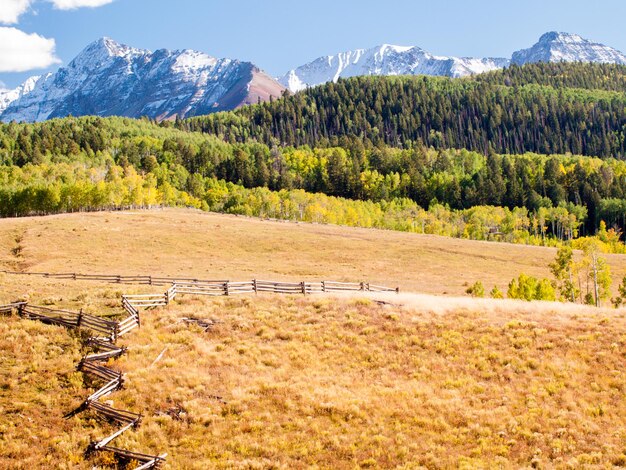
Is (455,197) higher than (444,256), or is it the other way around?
(455,197)

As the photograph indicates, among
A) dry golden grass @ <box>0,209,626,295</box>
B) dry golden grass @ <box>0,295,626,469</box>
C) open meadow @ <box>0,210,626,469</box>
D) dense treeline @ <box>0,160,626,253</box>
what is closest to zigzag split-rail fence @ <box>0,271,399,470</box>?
open meadow @ <box>0,210,626,469</box>

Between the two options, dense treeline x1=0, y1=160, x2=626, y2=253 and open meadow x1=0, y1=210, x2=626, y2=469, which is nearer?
open meadow x1=0, y1=210, x2=626, y2=469

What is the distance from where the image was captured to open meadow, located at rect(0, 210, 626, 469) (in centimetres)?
2105

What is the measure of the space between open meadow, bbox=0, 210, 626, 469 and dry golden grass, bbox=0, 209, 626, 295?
25979mm

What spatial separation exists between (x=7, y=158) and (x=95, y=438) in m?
191

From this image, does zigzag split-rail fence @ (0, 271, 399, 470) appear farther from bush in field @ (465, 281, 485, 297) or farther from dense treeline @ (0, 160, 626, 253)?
dense treeline @ (0, 160, 626, 253)

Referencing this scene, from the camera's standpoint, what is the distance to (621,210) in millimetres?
161375

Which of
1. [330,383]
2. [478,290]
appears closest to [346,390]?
[330,383]

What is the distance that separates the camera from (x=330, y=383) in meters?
26.9

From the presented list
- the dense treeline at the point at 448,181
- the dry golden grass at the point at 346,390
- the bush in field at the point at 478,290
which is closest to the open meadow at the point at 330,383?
the dry golden grass at the point at 346,390

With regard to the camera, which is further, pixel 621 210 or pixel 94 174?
pixel 621 210

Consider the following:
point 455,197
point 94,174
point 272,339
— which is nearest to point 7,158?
point 94,174

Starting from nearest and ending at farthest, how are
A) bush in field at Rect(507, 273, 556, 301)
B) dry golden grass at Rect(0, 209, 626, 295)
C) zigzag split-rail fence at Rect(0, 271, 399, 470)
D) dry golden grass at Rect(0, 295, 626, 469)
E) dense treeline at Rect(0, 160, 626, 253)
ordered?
dry golden grass at Rect(0, 295, 626, 469), zigzag split-rail fence at Rect(0, 271, 399, 470), bush in field at Rect(507, 273, 556, 301), dry golden grass at Rect(0, 209, 626, 295), dense treeline at Rect(0, 160, 626, 253)

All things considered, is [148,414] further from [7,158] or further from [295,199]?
[7,158]
